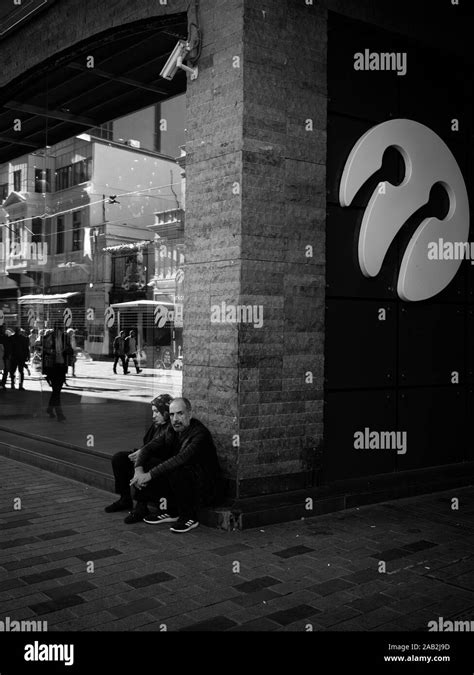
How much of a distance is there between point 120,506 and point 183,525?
964 mm

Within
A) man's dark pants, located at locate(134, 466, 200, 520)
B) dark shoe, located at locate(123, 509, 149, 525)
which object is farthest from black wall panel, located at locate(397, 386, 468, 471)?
dark shoe, located at locate(123, 509, 149, 525)

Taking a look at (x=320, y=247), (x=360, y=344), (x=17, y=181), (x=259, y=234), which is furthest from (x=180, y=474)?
(x=17, y=181)

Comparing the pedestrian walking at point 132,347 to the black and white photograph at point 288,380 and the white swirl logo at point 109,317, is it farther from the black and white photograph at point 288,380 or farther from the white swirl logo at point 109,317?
the black and white photograph at point 288,380

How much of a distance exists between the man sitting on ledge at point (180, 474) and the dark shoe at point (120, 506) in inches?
13.8

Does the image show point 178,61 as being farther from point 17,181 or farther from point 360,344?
point 17,181

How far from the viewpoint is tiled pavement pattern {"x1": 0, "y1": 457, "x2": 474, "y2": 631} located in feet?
13.2

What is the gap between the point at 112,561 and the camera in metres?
5.02

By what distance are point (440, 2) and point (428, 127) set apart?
1420 mm

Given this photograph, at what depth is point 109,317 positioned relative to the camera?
18.0 meters

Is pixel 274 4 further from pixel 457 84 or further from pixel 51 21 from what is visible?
pixel 51 21

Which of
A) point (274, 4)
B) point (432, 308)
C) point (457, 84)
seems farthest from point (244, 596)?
point (457, 84)

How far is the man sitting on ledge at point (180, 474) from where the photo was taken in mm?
5820

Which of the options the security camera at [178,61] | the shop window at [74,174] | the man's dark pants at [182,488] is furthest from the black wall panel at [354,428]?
the shop window at [74,174]

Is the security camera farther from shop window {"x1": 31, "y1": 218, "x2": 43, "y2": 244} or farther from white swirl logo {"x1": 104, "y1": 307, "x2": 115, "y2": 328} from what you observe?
white swirl logo {"x1": 104, "y1": 307, "x2": 115, "y2": 328}
